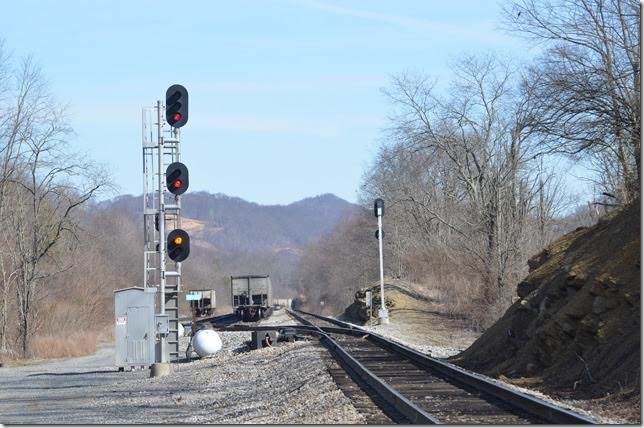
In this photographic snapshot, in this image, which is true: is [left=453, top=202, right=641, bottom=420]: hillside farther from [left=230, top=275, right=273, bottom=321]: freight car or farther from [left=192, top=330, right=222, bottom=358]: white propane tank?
[left=230, top=275, right=273, bottom=321]: freight car

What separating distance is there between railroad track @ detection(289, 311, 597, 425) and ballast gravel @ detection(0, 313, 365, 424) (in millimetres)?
653

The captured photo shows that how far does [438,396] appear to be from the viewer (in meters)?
15.4

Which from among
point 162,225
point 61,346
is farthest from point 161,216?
point 61,346

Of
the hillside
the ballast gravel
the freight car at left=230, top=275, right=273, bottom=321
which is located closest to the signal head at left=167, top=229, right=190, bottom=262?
the ballast gravel

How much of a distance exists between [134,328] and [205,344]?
329 cm

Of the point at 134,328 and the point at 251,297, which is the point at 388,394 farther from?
the point at 251,297

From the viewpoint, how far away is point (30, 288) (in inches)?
1766

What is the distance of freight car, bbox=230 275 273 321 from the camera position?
71.6 meters

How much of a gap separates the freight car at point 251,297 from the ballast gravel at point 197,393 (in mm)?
39858

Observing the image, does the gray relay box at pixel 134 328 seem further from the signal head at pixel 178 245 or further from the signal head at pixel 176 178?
the signal head at pixel 176 178

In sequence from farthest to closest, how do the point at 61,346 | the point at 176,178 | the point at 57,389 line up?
the point at 61,346, the point at 57,389, the point at 176,178

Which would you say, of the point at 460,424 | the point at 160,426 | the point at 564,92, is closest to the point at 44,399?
the point at 160,426

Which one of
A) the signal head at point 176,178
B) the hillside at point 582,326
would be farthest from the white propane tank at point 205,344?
the hillside at point 582,326

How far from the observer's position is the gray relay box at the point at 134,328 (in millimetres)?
28250
